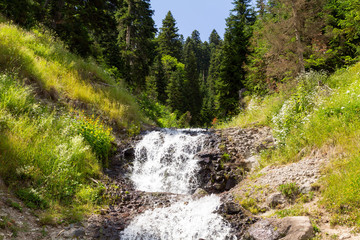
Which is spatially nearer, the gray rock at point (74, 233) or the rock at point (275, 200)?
the gray rock at point (74, 233)

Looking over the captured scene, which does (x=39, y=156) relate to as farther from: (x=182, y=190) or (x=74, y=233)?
(x=182, y=190)

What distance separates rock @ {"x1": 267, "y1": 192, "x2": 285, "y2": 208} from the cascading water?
3.59ft

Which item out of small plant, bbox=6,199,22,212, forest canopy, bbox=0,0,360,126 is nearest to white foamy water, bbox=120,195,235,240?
small plant, bbox=6,199,22,212

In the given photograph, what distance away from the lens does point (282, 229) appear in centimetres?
369

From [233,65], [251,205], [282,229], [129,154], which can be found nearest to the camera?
[282,229]

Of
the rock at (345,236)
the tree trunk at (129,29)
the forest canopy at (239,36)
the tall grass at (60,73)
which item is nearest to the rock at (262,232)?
the rock at (345,236)

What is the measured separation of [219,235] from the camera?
415cm

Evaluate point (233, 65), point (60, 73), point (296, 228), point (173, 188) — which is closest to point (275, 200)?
point (296, 228)

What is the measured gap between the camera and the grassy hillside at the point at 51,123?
427cm

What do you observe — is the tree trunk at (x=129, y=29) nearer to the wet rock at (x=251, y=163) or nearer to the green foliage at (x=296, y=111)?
the green foliage at (x=296, y=111)

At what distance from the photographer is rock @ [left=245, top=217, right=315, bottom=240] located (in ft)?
11.1

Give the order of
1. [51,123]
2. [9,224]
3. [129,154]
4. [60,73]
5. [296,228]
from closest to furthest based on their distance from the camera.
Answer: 1. [9,224]
2. [296,228]
3. [51,123]
4. [129,154]
5. [60,73]

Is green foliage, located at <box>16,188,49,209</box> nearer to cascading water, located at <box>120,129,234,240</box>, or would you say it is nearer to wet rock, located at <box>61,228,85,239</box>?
wet rock, located at <box>61,228,85,239</box>

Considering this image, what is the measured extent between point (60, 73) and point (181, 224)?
25.8 ft
